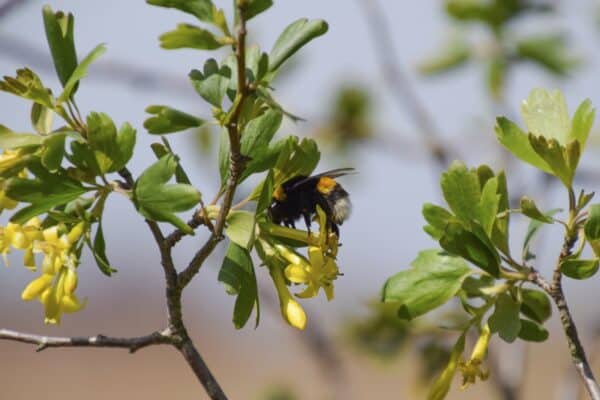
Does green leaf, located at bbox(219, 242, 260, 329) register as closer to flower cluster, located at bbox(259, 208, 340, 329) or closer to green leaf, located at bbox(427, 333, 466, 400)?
flower cluster, located at bbox(259, 208, 340, 329)

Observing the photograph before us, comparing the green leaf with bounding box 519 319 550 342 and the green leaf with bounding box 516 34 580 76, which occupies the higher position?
the green leaf with bounding box 516 34 580 76

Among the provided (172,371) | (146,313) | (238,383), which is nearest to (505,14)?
(238,383)

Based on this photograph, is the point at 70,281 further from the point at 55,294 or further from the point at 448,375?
the point at 448,375

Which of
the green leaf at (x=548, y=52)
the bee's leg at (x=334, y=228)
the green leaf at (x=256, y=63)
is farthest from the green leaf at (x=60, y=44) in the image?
the green leaf at (x=548, y=52)

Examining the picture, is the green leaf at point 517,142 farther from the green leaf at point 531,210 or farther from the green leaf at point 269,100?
the green leaf at point 269,100

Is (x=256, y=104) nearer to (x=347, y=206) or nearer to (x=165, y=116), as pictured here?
(x=165, y=116)

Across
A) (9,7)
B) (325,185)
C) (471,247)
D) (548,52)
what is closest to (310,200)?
(325,185)

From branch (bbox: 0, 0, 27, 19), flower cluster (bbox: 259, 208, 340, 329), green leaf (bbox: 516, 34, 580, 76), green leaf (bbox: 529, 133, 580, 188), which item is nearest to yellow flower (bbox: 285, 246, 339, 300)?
flower cluster (bbox: 259, 208, 340, 329)
